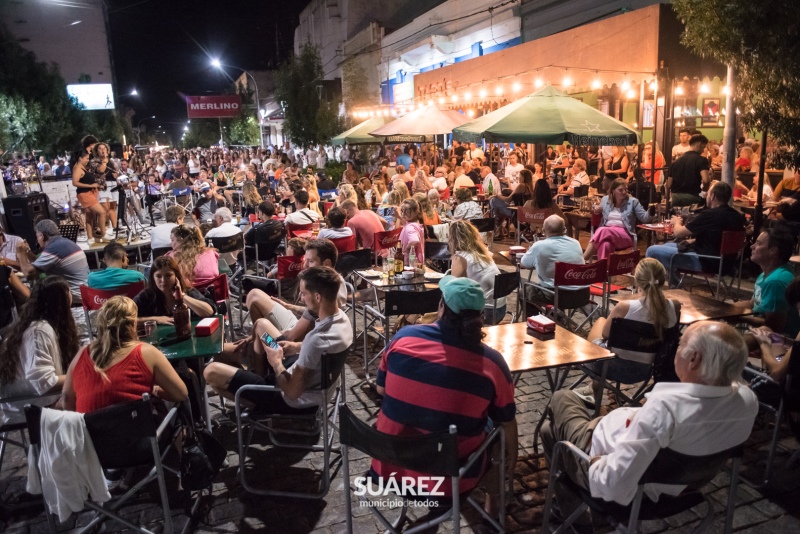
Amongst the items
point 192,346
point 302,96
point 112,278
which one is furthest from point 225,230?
point 302,96

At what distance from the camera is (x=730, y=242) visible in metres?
6.62

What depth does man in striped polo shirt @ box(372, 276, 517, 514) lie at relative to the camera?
110 inches

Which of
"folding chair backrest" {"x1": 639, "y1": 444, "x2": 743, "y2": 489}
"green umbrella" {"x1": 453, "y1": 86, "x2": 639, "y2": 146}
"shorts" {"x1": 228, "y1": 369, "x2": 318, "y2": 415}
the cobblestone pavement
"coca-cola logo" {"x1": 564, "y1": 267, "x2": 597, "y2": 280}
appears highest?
"green umbrella" {"x1": 453, "y1": 86, "x2": 639, "y2": 146}

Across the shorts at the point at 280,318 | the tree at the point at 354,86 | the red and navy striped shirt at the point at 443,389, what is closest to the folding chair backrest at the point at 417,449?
the red and navy striped shirt at the point at 443,389

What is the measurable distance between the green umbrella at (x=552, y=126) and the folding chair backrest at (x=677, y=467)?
5.74 m

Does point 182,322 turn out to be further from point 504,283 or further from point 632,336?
point 632,336

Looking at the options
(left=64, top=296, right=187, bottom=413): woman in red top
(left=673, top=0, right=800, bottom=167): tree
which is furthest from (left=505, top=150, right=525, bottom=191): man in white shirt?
(left=64, top=296, right=187, bottom=413): woman in red top

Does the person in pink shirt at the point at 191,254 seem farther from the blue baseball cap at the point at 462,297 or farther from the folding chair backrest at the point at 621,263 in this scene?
the folding chair backrest at the point at 621,263

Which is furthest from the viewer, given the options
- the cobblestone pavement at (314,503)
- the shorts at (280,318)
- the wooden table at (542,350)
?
the shorts at (280,318)

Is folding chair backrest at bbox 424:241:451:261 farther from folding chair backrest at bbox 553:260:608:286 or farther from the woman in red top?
the woman in red top

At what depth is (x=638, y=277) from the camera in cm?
409

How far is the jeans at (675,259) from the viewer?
695cm

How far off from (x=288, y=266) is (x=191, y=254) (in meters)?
1.02

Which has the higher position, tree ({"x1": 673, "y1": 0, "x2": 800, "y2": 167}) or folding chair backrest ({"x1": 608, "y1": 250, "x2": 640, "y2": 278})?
tree ({"x1": 673, "y1": 0, "x2": 800, "y2": 167})
